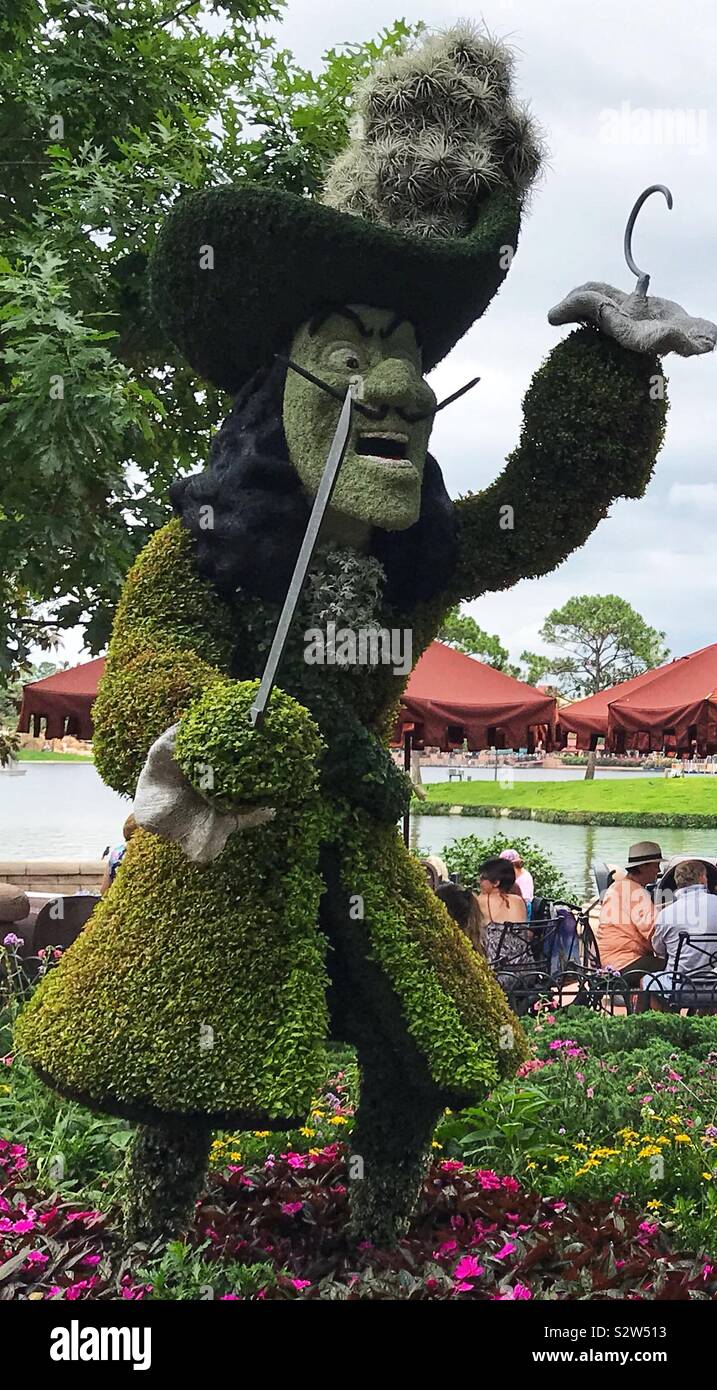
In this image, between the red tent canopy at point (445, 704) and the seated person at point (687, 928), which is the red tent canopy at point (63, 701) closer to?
the red tent canopy at point (445, 704)

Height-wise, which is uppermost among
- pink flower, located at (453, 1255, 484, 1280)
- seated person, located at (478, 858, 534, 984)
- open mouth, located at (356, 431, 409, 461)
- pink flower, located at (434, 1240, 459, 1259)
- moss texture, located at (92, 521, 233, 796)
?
open mouth, located at (356, 431, 409, 461)

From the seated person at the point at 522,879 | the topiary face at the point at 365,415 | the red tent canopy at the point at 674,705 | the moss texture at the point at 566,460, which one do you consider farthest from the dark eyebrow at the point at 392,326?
the red tent canopy at the point at 674,705

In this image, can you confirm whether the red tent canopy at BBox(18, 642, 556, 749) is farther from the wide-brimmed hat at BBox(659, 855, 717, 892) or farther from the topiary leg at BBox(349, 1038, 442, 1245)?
the topiary leg at BBox(349, 1038, 442, 1245)

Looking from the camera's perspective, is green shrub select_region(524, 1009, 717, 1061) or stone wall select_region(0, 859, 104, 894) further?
stone wall select_region(0, 859, 104, 894)

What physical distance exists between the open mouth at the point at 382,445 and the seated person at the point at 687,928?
4014mm

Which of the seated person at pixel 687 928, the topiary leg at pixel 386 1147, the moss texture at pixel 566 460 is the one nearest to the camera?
the topiary leg at pixel 386 1147

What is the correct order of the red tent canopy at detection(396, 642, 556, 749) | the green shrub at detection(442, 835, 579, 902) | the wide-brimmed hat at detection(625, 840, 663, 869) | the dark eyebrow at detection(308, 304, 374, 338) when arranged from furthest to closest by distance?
the green shrub at detection(442, 835, 579, 902) < the red tent canopy at detection(396, 642, 556, 749) < the wide-brimmed hat at detection(625, 840, 663, 869) < the dark eyebrow at detection(308, 304, 374, 338)

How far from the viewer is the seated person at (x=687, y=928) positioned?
20.7 feet

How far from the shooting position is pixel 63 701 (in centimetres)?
745

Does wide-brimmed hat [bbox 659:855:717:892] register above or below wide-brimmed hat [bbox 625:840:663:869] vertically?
below

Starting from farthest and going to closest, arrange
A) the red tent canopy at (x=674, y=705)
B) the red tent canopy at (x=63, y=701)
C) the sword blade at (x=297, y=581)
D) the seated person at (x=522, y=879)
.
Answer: the red tent canopy at (x=674, y=705), the seated person at (x=522, y=879), the red tent canopy at (x=63, y=701), the sword blade at (x=297, y=581)

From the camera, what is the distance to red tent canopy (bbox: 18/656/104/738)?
7.45m

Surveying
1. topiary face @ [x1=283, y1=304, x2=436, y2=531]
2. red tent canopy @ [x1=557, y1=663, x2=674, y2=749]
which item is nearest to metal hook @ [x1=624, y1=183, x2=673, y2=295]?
topiary face @ [x1=283, y1=304, x2=436, y2=531]

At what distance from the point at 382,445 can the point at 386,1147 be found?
178 cm
